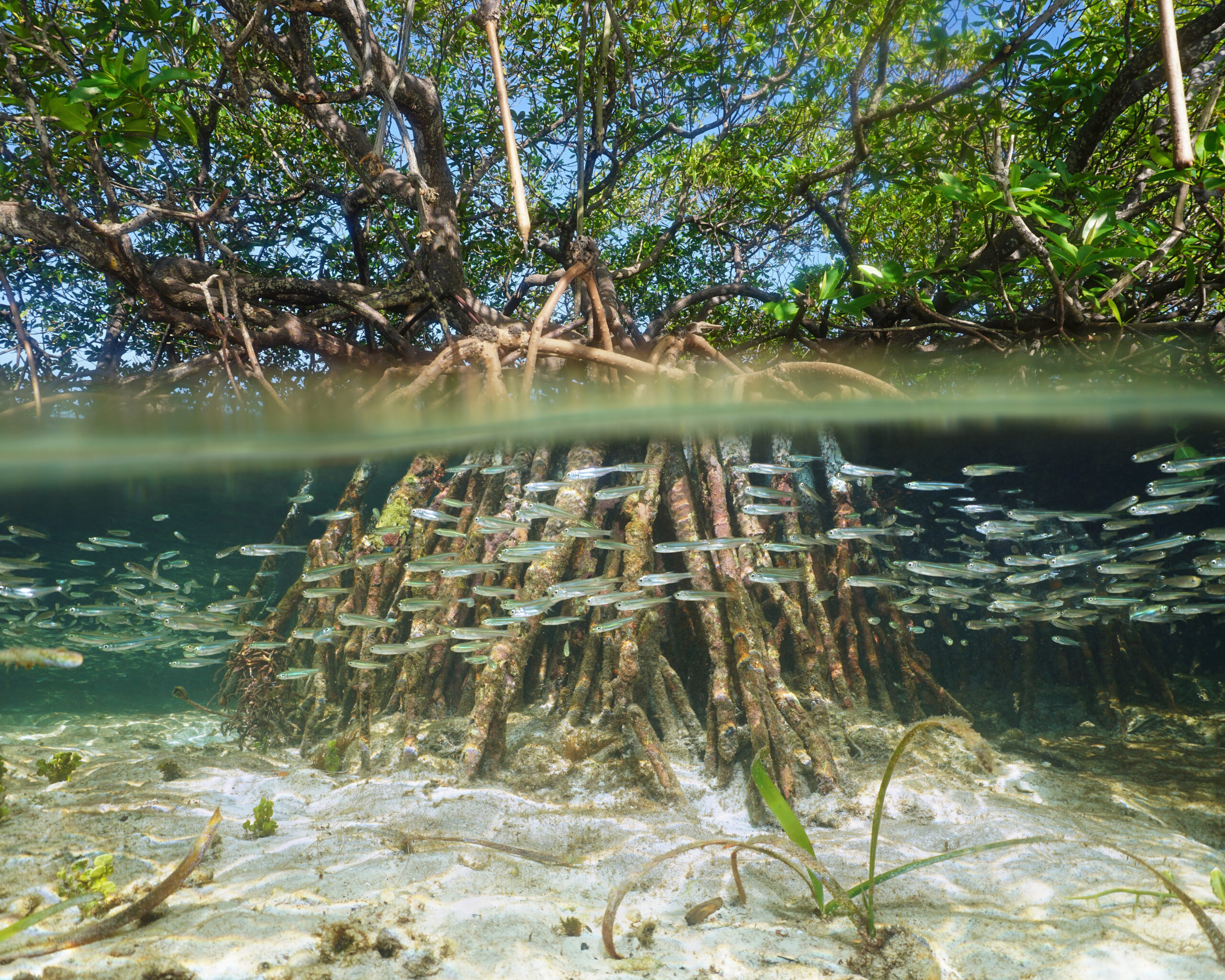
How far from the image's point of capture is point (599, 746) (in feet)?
15.3

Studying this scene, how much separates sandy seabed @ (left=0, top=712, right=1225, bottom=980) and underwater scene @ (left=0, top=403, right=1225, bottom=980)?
0.02m

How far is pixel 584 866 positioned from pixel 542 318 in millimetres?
4401

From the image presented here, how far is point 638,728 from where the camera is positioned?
4.39 meters

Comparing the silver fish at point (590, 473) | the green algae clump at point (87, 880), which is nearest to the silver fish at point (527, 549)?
the silver fish at point (590, 473)

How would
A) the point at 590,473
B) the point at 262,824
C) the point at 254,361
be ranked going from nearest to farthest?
the point at 262,824 → the point at 590,473 → the point at 254,361

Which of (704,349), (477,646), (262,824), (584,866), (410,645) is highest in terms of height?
(704,349)

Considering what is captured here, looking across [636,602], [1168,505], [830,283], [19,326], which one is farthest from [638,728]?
[19,326]

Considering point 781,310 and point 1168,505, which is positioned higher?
point 781,310

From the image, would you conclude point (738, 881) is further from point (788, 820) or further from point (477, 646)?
point (477, 646)

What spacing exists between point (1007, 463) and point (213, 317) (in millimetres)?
10925

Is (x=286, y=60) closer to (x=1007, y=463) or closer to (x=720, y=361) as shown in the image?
(x=720, y=361)

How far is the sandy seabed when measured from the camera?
2.29m

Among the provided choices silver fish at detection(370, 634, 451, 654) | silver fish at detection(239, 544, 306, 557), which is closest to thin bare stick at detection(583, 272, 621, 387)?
silver fish at detection(370, 634, 451, 654)

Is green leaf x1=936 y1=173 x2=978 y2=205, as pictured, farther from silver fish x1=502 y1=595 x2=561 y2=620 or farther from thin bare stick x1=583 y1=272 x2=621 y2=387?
silver fish x1=502 y1=595 x2=561 y2=620
